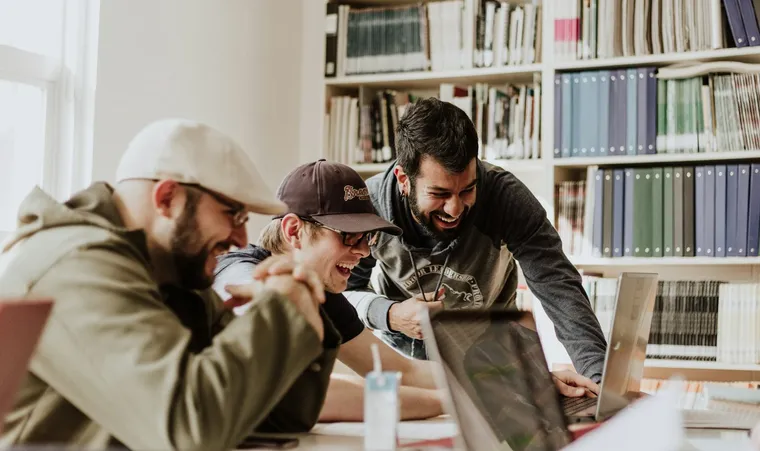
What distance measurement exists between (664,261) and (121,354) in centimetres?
260

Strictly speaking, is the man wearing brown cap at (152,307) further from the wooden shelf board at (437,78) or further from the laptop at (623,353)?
the wooden shelf board at (437,78)

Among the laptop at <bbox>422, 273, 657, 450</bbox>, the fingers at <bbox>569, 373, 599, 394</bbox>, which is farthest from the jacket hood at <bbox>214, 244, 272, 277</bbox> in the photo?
the fingers at <bbox>569, 373, 599, 394</bbox>

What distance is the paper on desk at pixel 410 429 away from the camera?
→ 1464 millimetres

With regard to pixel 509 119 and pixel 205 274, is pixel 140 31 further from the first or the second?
pixel 205 274

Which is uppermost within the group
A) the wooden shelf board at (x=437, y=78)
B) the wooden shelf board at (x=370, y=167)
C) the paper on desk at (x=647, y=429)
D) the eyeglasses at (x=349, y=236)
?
the wooden shelf board at (x=437, y=78)

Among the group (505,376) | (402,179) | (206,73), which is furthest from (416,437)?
(206,73)

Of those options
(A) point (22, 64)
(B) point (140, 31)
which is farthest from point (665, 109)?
(A) point (22, 64)

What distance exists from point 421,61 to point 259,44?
69 cm

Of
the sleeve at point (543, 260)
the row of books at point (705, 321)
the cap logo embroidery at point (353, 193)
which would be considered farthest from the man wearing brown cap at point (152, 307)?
the row of books at point (705, 321)

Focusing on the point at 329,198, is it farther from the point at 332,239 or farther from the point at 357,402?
the point at 357,402

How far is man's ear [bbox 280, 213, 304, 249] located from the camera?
1892 millimetres

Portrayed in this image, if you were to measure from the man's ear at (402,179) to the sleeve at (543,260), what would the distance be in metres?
0.23

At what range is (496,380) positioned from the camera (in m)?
1.31

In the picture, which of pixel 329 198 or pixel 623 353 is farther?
pixel 329 198
